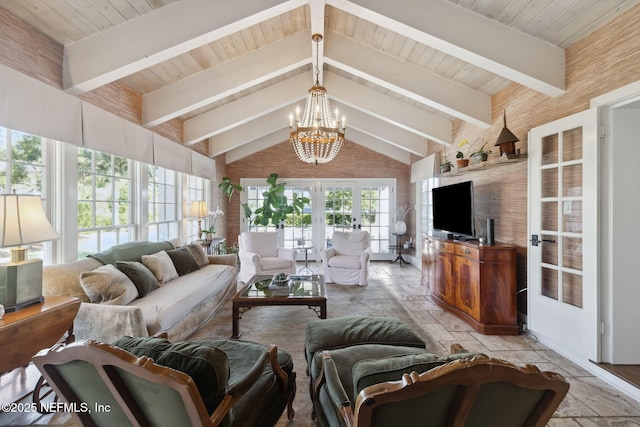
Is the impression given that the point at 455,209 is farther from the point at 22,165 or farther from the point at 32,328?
the point at 22,165

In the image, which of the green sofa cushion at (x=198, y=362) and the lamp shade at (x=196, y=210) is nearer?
the green sofa cushion at (x=198, y=362)

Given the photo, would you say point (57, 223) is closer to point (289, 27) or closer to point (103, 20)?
point (103, 20)

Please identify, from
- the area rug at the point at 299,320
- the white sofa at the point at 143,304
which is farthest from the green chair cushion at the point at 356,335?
the white sofa at the point at 143,304

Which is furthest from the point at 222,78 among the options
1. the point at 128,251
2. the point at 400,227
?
the point at 400,227

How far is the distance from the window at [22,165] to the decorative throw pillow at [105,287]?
1.86 feet

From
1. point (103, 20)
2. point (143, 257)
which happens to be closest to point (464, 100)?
point (103, 20)

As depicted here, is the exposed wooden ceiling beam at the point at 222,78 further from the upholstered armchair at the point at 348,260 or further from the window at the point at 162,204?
the upholstered armchair at the point at 348,260

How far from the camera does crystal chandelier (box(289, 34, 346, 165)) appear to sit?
10.1ft

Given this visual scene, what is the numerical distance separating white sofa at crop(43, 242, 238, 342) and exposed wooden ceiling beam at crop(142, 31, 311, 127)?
1725mm

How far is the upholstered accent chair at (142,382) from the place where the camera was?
0.94 metres

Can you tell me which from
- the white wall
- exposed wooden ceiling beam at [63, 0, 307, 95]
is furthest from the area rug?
exposed wooden ceiling beam at [63, 0, 307, 95]

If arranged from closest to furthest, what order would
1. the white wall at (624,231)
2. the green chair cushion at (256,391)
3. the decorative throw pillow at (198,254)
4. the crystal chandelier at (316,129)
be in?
1. the green chair cushion at (256,391)
2. the white wall at (624,231)
3. the crystal chandelier at (316,129)
4. the decorative throw pillow at (198,254)

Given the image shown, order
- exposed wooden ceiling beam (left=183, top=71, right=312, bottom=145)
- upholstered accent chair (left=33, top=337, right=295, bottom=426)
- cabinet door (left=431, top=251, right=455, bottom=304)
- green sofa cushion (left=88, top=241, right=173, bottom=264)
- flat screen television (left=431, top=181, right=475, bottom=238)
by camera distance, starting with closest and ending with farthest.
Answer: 1. upholstered accent chair (left=33, top=337, right=295, bottom=426)
2. green sofa cushion (left=88, top=241, right=173, bottom=264)
3. flat screen television (left=431, top=181, right=475, bottom=238)
4. cabinet door (left=431, top=251, right=455, bottom=304)
5. exposed wooden ceiling beam (left=183, top=71, right=312, bottom=145)

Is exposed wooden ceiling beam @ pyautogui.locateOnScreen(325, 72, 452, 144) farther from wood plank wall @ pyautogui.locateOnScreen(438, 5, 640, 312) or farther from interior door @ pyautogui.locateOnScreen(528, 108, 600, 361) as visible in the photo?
interior door @ pyautogui.locateOnScreen(528, 108, 600, 361)
